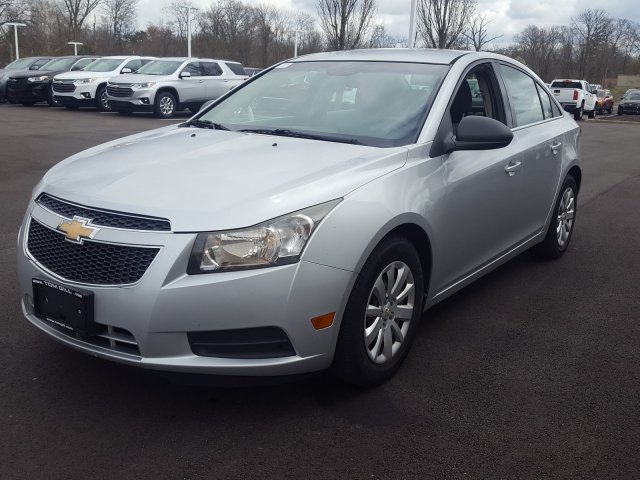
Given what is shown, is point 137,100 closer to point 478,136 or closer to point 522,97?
point 522,97

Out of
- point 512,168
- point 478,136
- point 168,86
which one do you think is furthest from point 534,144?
point 168,86

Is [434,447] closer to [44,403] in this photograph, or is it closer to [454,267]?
[454,267]

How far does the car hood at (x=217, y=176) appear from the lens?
2.88 meters

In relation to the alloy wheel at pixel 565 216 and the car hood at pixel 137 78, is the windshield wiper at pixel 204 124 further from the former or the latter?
the car hood at pixel 137 78

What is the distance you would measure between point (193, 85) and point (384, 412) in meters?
19.0

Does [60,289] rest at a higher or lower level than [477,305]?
higher

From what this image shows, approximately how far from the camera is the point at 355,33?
37094 mm

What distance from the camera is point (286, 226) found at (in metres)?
2.89

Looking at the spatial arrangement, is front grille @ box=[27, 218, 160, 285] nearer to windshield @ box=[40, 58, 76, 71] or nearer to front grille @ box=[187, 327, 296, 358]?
front grille @ box=[187, 327, 296, 358]

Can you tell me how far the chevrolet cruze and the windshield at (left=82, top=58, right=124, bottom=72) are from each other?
19421mm

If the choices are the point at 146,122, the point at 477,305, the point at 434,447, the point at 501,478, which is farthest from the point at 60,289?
the point at 146,122

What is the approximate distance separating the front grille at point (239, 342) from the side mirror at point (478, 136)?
5.20ft

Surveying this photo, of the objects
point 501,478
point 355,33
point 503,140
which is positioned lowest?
point 501,478

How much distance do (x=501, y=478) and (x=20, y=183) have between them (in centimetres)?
788
